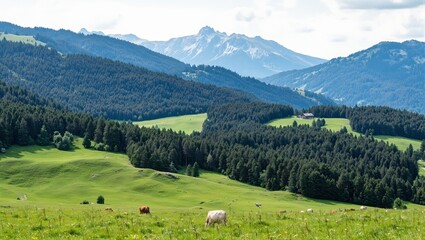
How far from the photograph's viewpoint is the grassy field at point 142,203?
2495 cm

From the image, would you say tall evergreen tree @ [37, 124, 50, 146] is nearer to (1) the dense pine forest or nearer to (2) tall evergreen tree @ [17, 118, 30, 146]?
(1) the dense pine forest

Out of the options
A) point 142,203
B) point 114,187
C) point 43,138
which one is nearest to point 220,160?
point 43,138

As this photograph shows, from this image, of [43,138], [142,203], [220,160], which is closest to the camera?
[142,203]

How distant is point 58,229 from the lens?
84.9 ft

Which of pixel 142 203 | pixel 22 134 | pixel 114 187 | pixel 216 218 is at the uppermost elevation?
pixel 216 218

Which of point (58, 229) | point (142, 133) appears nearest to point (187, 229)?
point (58, 229)

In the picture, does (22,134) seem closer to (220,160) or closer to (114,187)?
(114,187)

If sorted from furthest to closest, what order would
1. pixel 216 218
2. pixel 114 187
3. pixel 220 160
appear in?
pixel 220 160
pixel 114 187
pixel 216 218

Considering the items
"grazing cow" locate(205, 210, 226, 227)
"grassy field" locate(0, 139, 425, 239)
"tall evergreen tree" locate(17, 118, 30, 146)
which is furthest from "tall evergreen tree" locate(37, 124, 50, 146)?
"grazing cow" locate(205, 210, 226, 227)

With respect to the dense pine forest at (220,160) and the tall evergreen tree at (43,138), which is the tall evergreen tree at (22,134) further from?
the tall evergreen tree at (43,138)

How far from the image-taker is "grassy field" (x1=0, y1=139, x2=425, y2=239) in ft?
81.9

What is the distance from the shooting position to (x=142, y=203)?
89.3 metres

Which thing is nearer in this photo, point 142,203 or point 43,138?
point 142,203

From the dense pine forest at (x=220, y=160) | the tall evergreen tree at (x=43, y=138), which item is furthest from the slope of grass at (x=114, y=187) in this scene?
the tall evergreen tree at (x=43, y=138)
